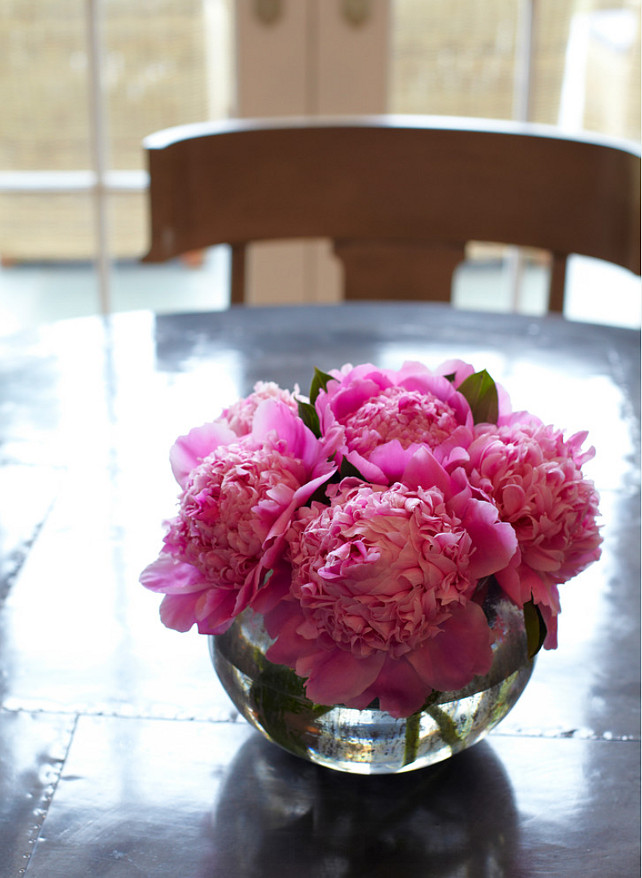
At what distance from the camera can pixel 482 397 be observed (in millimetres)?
495

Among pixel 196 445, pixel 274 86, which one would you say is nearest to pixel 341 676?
pixel 196 445

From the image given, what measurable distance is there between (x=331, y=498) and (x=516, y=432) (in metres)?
0.09

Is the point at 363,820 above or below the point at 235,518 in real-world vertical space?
below

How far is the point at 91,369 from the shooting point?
102cm

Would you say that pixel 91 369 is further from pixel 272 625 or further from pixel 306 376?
pixel 272 625

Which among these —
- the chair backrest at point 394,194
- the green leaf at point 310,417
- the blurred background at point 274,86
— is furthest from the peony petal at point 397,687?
the blurred background at point 274,86

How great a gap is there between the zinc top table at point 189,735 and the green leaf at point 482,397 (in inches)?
7.0

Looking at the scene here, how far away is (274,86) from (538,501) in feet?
6.11

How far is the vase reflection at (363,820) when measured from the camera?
0.47 meters

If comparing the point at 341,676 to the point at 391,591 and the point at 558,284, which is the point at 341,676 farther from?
the point at 558,284

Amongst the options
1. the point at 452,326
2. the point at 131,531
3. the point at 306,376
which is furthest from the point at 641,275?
the point at 131,531

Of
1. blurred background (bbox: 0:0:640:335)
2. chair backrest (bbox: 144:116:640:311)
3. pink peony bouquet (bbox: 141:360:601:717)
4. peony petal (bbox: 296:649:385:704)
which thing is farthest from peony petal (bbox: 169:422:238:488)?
blurred background (bbox: 0:0:640:335)

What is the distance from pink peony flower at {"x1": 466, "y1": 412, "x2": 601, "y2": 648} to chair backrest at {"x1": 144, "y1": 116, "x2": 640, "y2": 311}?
96cm

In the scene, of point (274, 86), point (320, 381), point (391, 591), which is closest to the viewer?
point (391, 591)
